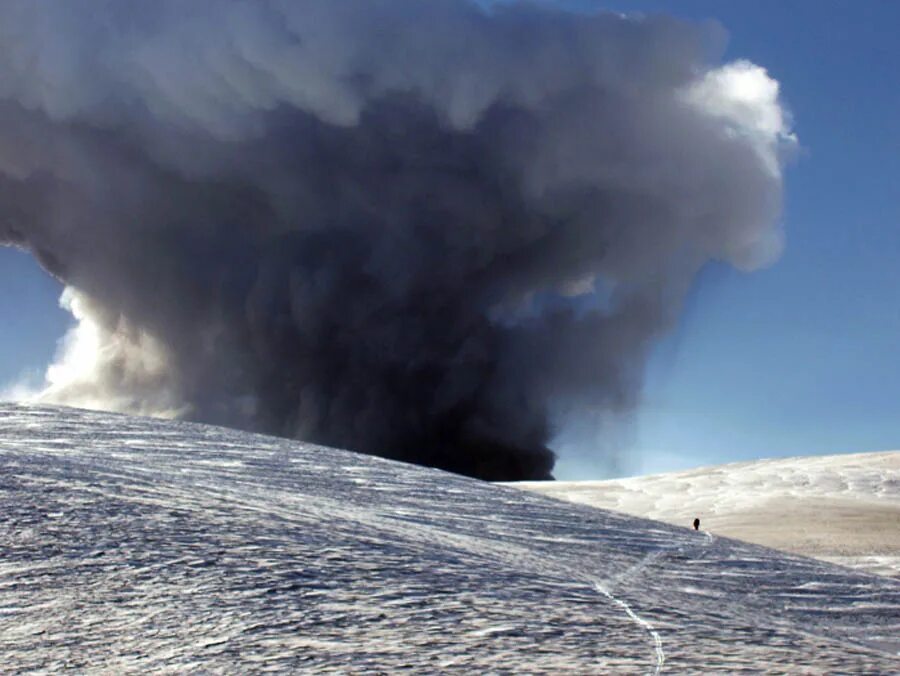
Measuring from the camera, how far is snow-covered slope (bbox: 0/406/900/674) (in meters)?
2.31

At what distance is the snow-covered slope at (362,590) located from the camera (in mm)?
2309

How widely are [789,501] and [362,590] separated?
1404cm

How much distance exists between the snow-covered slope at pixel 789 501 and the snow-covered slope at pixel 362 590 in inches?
262

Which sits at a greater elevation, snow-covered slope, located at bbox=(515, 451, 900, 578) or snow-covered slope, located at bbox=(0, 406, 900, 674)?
snow-covered slope, located at bbox=(515, 451, 900, 578)

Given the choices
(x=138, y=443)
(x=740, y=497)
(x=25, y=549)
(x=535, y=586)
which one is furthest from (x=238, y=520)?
(x=740, y=497)

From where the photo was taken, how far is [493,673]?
216 cm

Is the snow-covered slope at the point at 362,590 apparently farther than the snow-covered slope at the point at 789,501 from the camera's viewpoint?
No

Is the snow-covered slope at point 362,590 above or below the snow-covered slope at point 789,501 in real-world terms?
below

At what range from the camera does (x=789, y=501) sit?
1561 centimetres

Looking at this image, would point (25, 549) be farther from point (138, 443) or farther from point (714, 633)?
point (138, 443)

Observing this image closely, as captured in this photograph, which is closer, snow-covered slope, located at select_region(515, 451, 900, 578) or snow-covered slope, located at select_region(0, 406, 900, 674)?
snow-covered slope, located at select_region(0, 406, 900, 674)

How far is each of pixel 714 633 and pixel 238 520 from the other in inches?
64.6

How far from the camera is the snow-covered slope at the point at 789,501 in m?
12.1

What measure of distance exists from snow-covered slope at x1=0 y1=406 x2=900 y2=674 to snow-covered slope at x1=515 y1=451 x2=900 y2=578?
21.8 feet
